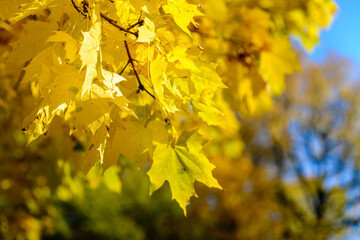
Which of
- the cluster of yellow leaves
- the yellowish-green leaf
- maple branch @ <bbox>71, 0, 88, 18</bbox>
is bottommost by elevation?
the yellowish-green leaf

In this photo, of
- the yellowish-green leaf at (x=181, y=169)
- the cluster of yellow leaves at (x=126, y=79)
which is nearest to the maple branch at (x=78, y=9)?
the cluster of yellow leaves at (x=126, y=79)

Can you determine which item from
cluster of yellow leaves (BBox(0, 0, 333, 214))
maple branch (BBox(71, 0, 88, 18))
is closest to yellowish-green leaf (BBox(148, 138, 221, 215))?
cluster of yellow leaves (BBox(0, 0, 333, 214))

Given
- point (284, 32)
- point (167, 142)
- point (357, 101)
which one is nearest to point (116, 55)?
point (167, 142)

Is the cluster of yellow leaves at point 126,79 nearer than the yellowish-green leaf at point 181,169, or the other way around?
the cluster of yellow leaves at point 126,79

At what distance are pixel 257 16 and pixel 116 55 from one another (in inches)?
52.3

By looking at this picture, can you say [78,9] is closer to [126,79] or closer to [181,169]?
[126,79]

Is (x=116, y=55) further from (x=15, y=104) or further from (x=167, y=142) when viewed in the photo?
(x=15, y=104)

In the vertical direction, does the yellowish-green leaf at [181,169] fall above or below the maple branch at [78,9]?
below

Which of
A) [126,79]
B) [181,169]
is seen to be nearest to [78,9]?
[126,79]

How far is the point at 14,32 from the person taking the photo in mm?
1584

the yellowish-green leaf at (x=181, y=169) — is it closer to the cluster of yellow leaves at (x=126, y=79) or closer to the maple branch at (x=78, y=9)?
the cluster of yellow leaves at (x=126, y=79)

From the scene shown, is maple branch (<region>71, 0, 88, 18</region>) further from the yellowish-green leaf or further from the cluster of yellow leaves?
the yellowish-green leaf

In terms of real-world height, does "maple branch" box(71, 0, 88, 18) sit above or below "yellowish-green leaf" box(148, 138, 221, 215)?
above

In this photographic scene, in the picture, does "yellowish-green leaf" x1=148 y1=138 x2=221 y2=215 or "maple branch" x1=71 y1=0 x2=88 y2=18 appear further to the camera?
"yellowish-green leaf" x1=148 y1=138 x2=221 y2=215
